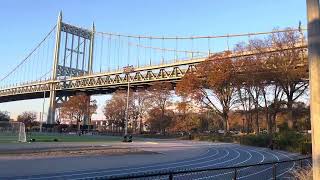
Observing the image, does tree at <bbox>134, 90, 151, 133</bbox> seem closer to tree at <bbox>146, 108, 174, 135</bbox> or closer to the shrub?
tree at <bbox>146, 108, 174, 135</bbox>

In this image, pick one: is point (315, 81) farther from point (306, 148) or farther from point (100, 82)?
point (100, 82)

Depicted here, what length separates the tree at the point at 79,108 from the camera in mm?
93750

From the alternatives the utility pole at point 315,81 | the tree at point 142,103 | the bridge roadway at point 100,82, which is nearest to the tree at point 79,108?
the bridge roadway at point 100,82

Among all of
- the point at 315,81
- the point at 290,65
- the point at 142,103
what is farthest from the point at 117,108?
the point at 315,81

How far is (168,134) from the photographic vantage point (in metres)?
78.7

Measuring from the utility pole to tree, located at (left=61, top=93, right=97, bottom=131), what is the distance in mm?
89112

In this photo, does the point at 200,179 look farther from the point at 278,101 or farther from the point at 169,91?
the point at 169,91

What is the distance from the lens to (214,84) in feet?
195

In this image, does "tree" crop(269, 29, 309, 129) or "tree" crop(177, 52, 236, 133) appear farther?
"tree" crop(177, 52, 236, 133)

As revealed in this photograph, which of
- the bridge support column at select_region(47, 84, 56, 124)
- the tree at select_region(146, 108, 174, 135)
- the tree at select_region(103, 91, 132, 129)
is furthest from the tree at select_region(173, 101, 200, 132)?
the bridge support column at select_region(47, 84, 56, 124)

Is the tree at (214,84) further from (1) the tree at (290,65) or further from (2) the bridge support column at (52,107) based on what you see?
(2) the bridge support column at (52,107)

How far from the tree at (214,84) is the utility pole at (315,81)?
5127 cm

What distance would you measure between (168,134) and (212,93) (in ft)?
63.6

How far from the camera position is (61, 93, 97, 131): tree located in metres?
93.8
